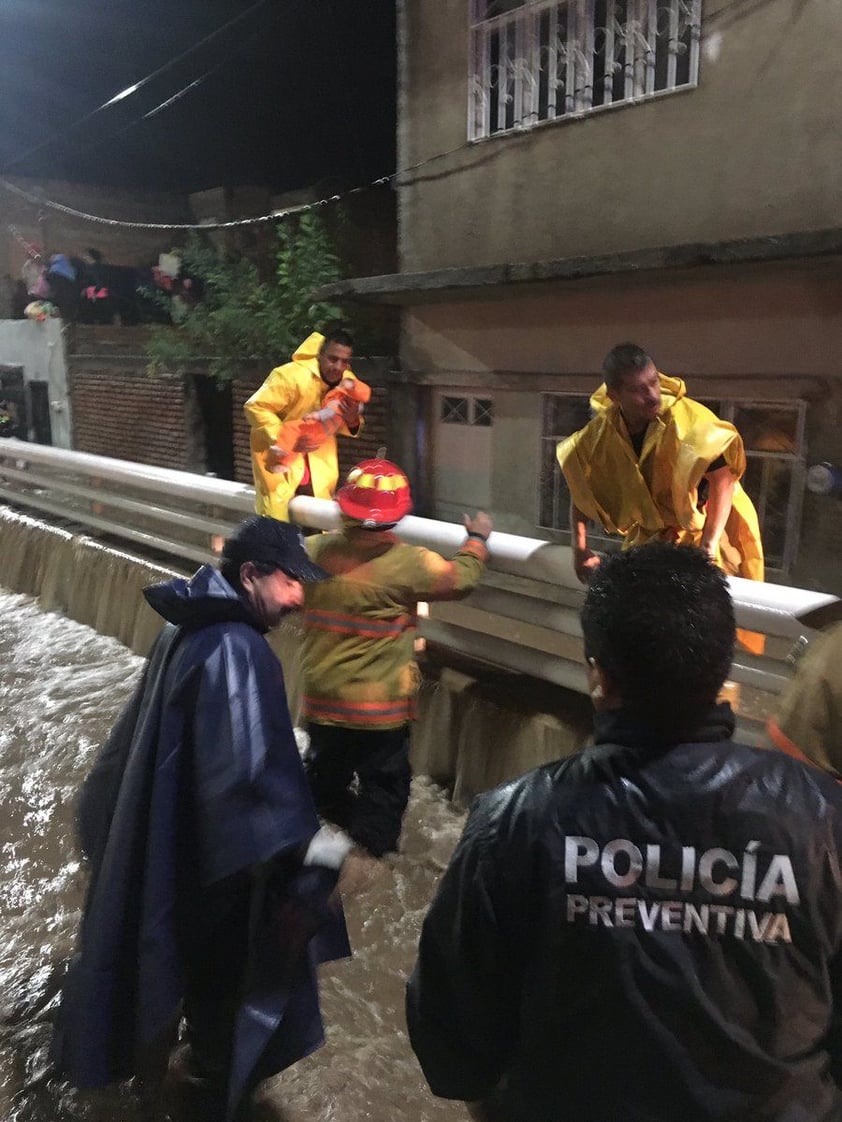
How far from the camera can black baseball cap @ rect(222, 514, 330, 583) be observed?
2.06 metres

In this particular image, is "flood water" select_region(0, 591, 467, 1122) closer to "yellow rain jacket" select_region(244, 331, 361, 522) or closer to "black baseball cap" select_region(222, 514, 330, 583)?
"black baseball cap" select_region(222, 514, 330, 583)

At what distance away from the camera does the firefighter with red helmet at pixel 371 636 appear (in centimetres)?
304

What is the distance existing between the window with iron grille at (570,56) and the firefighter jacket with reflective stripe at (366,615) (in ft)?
17.0

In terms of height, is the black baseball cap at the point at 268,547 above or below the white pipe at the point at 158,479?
above

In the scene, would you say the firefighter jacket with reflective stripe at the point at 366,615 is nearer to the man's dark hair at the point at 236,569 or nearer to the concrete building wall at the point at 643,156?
the man's dark hair at the point at 236,569

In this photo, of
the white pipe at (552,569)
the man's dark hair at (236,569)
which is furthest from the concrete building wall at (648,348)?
the man's dark hair at (236,569)

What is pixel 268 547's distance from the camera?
2066 mm

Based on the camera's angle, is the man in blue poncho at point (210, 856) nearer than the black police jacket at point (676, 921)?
No

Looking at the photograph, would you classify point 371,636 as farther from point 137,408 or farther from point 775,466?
point 137,408

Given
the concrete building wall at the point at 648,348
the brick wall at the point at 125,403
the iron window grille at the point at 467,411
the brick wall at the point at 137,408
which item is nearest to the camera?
the concrete building wall at the point at 648,348

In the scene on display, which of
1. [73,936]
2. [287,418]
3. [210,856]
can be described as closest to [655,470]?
[210,856]

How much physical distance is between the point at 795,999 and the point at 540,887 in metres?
0.37

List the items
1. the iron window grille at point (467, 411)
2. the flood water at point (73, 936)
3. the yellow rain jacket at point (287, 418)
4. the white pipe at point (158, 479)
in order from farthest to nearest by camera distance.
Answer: the iron window grille at point (467, 411) < the white pipe at point (158, 479) < the yellow rain jacket at point (287, 418) < the flood water at point (73, 936)

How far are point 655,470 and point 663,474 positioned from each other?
4 centimetres
